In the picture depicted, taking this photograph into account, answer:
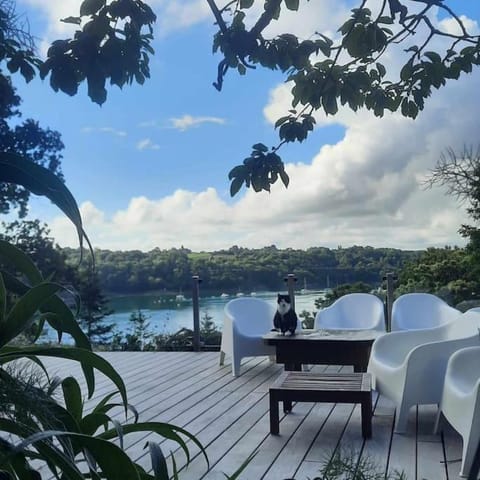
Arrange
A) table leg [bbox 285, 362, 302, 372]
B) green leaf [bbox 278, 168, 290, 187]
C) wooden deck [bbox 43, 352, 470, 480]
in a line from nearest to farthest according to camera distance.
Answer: green leaf [bbox 278, 168, 290, 187]
wooden deck [bbox 43, 352, 470, 480]
table leg [bbox 285, 362, 302, 372]

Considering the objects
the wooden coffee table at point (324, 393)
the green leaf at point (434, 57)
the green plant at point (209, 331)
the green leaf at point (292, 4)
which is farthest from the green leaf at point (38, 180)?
the green plant at point (209, 331)

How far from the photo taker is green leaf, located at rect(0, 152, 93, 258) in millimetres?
908

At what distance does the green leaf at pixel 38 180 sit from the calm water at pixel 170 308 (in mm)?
6230

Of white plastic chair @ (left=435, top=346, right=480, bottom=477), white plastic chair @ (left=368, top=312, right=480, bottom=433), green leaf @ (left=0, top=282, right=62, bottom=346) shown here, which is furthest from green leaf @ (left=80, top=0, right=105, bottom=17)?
white plastic chair @ (left=368, top=312, right=480, bottom=433)

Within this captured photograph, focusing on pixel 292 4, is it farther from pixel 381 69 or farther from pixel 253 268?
pixel 253 268

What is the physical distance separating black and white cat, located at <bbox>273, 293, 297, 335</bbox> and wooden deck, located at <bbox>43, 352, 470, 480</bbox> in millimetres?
517

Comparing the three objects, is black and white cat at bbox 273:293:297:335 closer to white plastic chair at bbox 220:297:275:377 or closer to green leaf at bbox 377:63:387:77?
white plastic chair at bbox 220:297:275:377

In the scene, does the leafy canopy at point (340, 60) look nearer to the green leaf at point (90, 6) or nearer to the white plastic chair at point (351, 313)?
the green leaf at point (90, 6)

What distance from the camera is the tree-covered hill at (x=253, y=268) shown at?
7133 mm

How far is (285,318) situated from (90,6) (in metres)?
4.71

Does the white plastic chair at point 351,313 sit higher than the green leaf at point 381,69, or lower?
lower

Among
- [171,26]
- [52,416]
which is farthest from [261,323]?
[52,416]

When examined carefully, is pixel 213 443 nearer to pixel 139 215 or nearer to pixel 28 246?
pixel 139 215

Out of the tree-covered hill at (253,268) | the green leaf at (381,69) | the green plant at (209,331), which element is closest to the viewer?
the green leaf at (381,69)
